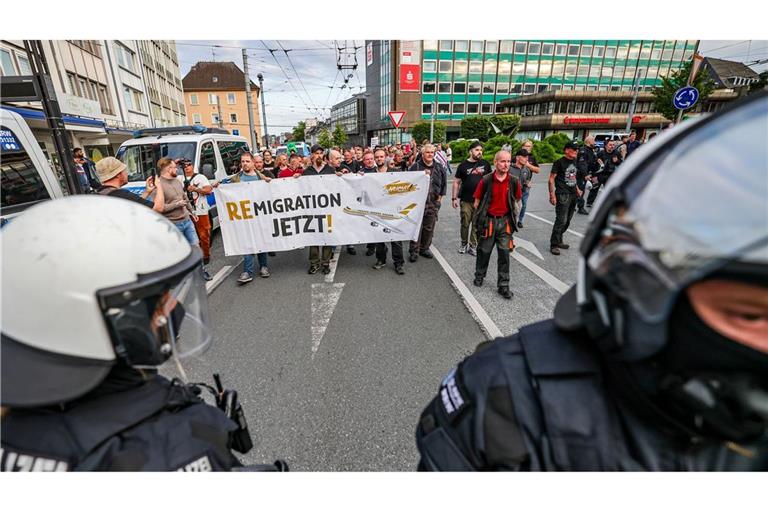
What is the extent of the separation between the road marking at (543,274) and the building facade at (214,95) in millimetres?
61385

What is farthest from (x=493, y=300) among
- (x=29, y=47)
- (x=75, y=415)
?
(x=29, y=47)

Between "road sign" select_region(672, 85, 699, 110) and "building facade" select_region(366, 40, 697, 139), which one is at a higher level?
"building facade" select_region(366, 40, 697, 139)

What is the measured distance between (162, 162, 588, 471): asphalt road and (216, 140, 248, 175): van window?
12.3 feet

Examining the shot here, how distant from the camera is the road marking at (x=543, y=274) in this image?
16.0 ft

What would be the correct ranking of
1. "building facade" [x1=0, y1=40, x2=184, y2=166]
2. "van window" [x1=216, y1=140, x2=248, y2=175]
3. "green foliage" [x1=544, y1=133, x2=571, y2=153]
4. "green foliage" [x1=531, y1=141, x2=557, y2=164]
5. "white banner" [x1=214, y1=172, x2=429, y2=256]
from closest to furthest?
"white banner" [x1=214, y1=172, x2=429, y2=256] → "van window" [x1=216, y1=140, x2=248, y2=175] → "building facade" [x1=0, y1=40, x2=184, y2=166] → "green foliage" [x1=531, y1=141, x2=557, y2=164] → "green foliage" [x1=544, y1=133, x2=571, y2=153]

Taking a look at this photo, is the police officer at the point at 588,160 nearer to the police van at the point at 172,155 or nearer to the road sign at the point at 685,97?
the road sign at the point at 685,97

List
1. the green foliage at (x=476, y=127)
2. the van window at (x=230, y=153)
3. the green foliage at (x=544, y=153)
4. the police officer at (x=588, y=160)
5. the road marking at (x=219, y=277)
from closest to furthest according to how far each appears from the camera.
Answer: the road marking at (x=219, y=277), the police officer at (x=588, y=160), the van window at (x=230, y=153), the green foliage at (x=544, y=153), the green foliage at (x=476, y=127)

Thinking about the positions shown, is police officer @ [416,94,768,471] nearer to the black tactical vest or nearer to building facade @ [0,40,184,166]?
the black tactical vest

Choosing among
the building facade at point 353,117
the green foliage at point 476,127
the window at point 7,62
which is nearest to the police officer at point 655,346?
the window at point 7,62

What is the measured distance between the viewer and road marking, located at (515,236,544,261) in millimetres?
6242

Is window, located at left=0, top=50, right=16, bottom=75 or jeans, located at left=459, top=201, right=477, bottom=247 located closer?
jeans, located at left=459, top=201, right=477, bottom=247

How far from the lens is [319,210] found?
5.55 metres

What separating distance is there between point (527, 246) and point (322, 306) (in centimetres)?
433

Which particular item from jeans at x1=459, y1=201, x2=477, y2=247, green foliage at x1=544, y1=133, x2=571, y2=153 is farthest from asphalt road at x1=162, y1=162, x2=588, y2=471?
green foliage at x1=544, y1=133, x2=571, y2=153
